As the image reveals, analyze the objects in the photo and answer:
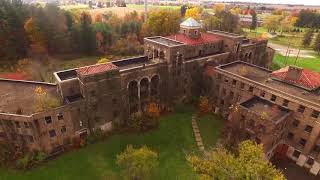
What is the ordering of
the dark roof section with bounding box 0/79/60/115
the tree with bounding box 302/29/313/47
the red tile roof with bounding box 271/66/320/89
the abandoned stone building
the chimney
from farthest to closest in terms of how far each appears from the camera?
the tree with bounding box 302/29/313/47 < the chimney < the red tile roof with bounding box 271/66/320/89 < the dark roof section with bounding box 0/79/60/115 < the abandoned stone building

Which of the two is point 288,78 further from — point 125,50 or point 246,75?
point 125,50

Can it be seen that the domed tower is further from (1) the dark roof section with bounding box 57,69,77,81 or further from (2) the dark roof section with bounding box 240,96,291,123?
(1) the dark roof section with bounding box 57,69,77,81

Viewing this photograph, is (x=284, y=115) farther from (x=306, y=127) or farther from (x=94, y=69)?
(x=94, y=69)

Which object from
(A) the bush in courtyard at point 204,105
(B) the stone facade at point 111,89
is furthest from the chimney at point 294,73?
(B) the stone facade at point 111,89

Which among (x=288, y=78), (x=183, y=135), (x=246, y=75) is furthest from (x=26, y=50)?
(x=288, y=78)

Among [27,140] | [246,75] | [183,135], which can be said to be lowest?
[183,135]

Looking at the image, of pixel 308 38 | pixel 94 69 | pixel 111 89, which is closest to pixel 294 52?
pixel 308 38

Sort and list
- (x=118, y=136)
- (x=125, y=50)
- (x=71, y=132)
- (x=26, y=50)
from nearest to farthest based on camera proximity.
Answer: (x=71, y=132) → (x=118, y=136) → (x=26, y=50) → (x=125, y=50)

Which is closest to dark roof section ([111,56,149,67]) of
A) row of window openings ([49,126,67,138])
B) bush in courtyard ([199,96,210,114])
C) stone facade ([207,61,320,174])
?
bush in courtyard ([199,96,210,114])
